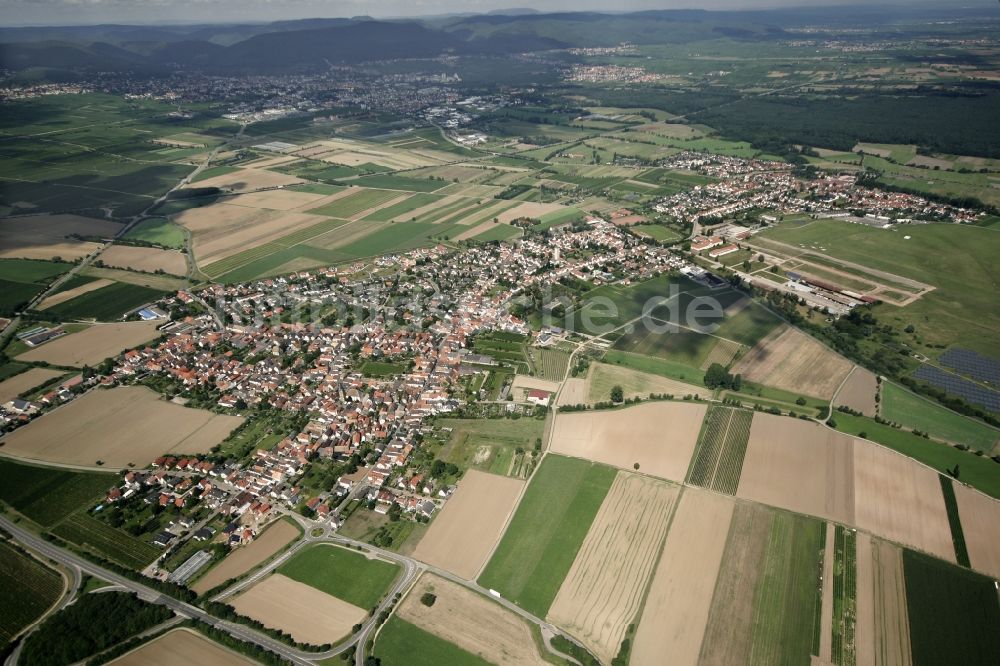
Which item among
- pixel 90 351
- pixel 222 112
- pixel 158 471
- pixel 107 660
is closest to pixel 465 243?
pixel 90 351

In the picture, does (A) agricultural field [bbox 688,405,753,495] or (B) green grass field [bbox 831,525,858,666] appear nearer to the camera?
(B) green grass field [bbox 831,525,858,666]

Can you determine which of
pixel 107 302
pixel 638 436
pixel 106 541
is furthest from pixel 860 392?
pixel 107 302

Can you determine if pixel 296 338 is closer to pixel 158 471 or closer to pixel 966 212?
pixel 158 471

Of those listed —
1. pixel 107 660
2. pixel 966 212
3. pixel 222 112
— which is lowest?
pixel 107 660

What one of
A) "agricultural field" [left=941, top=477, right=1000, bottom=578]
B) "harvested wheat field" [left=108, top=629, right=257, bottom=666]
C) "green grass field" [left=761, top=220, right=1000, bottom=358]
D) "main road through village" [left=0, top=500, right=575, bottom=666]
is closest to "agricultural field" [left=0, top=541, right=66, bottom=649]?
"main road through village" [left=0, top=500, right=575, bottom=666]

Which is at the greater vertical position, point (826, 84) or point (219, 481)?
point (826, 84)

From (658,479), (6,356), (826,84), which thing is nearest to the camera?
(658,479)

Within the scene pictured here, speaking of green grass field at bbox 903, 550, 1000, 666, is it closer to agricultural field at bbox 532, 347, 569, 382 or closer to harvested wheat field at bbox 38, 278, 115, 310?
agricultural field at bbox 532, 347, 569, 382

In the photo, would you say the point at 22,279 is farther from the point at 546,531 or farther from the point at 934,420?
the point at 934,420
